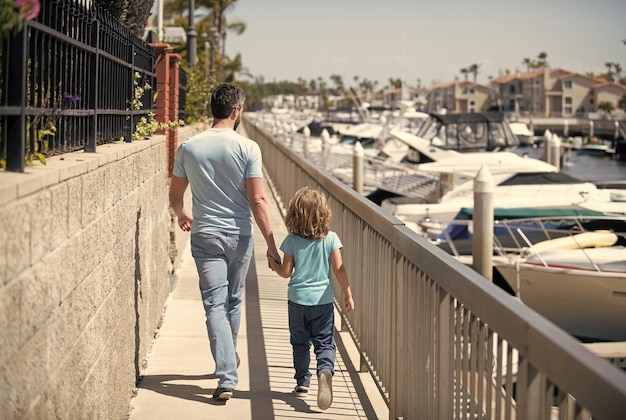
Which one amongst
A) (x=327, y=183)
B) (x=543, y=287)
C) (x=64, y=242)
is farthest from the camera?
(x=543, y=287)

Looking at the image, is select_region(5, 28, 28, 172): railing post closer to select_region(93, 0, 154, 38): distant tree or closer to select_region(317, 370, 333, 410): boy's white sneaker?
select_region(317, 370, 333, 410): boy's white sneaker

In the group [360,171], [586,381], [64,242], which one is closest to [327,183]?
[64,242]

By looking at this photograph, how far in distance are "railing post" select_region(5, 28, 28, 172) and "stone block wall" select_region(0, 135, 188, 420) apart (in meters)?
0.08

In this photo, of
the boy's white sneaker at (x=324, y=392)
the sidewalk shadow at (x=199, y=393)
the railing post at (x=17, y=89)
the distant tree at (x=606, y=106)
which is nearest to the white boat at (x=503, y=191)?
the sidewalk shadow at (x=199, y=393)

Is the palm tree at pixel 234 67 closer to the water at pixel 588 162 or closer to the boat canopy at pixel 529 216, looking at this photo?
the water at pixel 588 162

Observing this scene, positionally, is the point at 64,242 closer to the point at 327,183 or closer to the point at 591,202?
the point at 327,183

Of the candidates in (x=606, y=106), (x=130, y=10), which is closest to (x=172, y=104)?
(x=130, y=10)

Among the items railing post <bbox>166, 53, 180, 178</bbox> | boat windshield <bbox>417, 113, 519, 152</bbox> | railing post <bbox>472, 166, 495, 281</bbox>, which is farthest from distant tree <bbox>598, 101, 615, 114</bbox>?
railing post <bbox>166, 53, 180, 178</bbox>

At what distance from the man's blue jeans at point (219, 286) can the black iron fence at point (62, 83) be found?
40.2 inches

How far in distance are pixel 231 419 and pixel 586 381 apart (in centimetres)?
378

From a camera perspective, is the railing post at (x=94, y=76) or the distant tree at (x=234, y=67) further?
the distant tree at (x=234, y=67)

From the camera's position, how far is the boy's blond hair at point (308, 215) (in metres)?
6.32

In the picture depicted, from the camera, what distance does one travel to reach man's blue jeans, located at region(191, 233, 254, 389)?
21.3 feet

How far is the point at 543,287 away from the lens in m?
16.3
